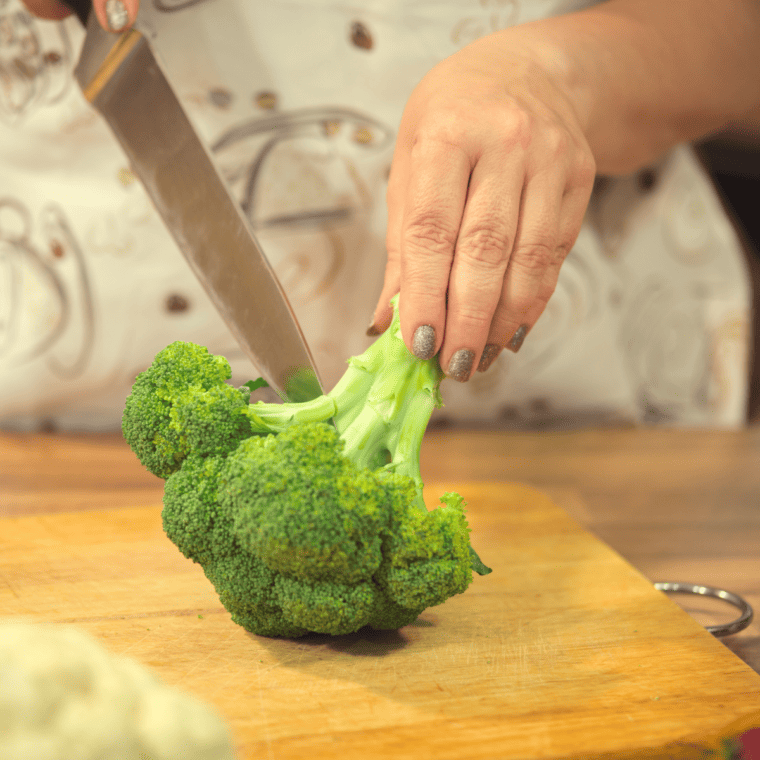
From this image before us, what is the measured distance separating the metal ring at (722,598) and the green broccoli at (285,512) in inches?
12.6

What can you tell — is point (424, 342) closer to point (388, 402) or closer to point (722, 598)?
point (388, 402)

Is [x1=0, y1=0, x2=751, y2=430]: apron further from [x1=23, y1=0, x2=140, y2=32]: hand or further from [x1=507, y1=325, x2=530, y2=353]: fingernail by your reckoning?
[x1=507, y1=325, x2=530, y2=353]: fingernail

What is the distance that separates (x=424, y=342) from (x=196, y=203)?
42 centimetres

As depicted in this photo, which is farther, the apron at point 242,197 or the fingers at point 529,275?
the apron at point 242,197

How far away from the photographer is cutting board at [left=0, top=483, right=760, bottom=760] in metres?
0.71

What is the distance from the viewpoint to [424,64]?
164 centimetres

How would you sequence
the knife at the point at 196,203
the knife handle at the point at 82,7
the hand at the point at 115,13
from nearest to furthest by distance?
the knife at the point at 196,203
the hand at the point at 115,13
the knife handle at the point at 82,7

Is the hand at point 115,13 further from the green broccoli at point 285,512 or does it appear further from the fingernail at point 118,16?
the green broccoli at point 285,512

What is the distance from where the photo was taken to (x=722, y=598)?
1.03 meters

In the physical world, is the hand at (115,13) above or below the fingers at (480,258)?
above

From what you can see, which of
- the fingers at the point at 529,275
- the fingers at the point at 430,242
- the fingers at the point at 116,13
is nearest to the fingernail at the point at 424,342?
the fingers at the point at 430,242

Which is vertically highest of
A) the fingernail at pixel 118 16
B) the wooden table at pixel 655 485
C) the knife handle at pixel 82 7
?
the knife handle at pixel 82 7

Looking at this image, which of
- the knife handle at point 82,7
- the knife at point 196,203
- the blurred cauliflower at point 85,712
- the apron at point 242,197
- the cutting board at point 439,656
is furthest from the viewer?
the apron at point 242,197

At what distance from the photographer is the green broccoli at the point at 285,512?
0.78 metres
